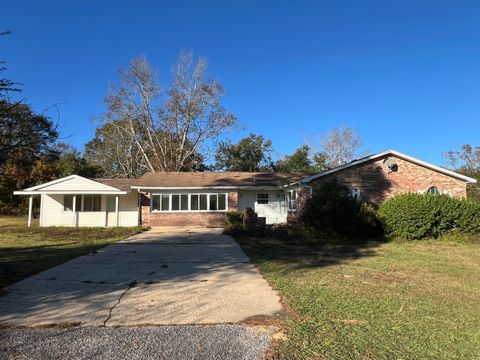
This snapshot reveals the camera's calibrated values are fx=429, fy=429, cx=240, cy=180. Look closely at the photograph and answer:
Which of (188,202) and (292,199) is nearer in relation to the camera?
(292,199)

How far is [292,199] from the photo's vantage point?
26172mm

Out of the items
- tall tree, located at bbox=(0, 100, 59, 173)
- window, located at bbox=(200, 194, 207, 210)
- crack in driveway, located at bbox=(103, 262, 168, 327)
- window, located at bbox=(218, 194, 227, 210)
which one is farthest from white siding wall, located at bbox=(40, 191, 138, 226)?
tall tree, located at bbox=(0, 100, 59, 173)

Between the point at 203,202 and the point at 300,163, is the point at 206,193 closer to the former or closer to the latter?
the point at 203,202

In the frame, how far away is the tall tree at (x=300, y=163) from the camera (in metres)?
50.9

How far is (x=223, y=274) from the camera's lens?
9.72 metres

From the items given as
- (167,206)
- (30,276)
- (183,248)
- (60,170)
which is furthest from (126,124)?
(30,276)

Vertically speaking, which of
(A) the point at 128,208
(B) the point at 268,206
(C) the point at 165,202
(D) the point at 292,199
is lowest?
(A) the point at 128,208

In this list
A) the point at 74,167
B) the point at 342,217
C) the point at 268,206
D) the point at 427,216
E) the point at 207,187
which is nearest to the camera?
the point at 427,216

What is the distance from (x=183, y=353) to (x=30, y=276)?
5808 millimetres

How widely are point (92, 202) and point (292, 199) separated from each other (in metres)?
12.6

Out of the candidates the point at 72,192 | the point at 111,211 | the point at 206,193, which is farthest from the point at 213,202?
the point at 72,192

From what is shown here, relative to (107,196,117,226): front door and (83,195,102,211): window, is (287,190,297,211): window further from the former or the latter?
(83,195,102,211): window

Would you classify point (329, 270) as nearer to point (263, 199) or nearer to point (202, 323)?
point (202, 323)

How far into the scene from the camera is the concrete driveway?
596cm
